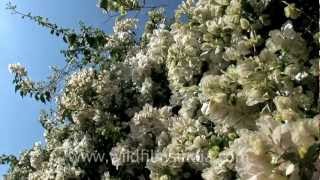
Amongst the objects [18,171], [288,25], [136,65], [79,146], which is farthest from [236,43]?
[18,171]

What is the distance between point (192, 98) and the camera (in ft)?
13.9

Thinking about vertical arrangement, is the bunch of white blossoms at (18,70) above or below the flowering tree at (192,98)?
above

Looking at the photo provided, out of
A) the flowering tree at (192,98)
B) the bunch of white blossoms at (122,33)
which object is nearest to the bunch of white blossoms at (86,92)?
the flowering tree at (192,98)

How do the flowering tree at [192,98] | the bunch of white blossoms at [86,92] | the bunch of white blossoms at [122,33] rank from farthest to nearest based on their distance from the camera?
the bunch of white blossoms at [122,33] < the bunch of white blossoms at [86,92] < the flowering tree at [192,98]

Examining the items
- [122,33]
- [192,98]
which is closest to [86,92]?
[122,33]

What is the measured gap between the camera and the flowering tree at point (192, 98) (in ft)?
7.59

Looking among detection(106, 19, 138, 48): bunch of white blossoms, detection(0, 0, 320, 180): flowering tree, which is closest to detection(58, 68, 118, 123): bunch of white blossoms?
detection(0, 0, 320, 180): flowering tree

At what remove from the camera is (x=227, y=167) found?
3.28 metres

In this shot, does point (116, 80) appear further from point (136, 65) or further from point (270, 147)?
point (270, 147)

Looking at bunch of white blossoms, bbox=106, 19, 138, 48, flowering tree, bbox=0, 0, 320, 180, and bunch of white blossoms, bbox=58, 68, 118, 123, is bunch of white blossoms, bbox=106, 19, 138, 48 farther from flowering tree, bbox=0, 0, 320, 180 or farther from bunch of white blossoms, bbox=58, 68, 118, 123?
bunch of white blossoms, bbox=58, 68, 118, 123

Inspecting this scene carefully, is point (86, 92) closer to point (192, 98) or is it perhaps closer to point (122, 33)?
point (122, 33)

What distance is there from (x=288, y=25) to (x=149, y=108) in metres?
2.24

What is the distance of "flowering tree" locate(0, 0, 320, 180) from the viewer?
231cm

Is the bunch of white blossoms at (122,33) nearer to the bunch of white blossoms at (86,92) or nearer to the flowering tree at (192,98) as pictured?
the flowering tree at (192,98)
